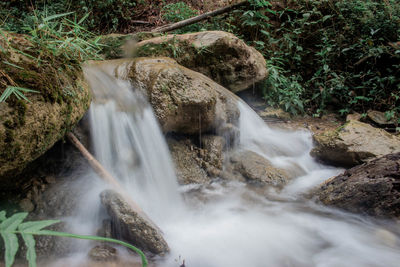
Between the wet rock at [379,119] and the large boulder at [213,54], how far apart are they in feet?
8.11

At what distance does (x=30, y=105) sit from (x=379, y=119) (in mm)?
6086

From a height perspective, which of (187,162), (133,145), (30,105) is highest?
(30,105)

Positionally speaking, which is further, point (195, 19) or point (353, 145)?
point (195, 19)

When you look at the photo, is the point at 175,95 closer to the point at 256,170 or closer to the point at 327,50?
the point at 256,170

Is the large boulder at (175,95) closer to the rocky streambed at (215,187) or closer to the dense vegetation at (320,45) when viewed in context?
the rocky streambed at (215,187)

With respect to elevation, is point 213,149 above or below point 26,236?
below

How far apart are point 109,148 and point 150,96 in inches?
33.7

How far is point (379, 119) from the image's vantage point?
5.57 metres

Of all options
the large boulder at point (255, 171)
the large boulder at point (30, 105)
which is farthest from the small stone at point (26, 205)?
the large boulder at point (255, 171)

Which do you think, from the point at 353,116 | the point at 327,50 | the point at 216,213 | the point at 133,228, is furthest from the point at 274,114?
the point at 133,228

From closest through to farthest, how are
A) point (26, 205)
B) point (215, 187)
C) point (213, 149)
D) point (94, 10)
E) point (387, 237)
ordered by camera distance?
point (26, 205)
point (387, 237)
point (215, 187)
point (213, 149)
point (94, 10)

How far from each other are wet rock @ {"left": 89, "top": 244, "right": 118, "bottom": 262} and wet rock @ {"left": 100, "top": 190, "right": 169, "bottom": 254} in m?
0.13

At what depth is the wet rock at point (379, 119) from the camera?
5469 millimetres

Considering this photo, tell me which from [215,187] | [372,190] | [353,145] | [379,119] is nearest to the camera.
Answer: [372,190]
